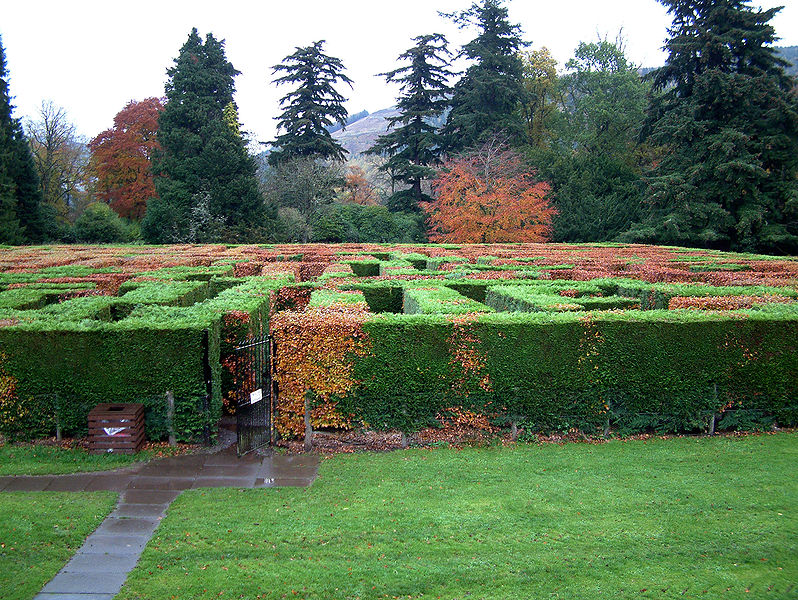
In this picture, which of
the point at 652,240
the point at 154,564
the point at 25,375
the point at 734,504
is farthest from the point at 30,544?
the point at 652,240

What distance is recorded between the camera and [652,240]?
35.2 meters

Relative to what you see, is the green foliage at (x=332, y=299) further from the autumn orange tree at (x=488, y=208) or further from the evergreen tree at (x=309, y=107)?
the evergreen tree at (x=309, y=107)

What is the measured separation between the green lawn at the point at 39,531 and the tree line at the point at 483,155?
2884 cm

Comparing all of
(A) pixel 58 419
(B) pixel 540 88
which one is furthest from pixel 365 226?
(A) pixel 58 419

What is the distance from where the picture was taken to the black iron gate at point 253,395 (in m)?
8.63

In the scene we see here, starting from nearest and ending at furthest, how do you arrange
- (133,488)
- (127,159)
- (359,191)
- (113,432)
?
(133,488), (113,432), (127,159), (359,191)

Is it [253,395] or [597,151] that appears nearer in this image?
[253,395]

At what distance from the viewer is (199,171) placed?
3894 centimetres

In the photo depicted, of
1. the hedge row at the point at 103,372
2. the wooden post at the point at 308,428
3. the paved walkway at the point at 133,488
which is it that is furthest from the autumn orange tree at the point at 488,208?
the paved walkway at the point at 133,488

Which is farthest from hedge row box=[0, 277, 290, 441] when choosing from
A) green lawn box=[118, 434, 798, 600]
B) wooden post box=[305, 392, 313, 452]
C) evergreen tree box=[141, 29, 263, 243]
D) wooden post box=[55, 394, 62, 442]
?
evergreen tree box=[141, 29, 263, 243]

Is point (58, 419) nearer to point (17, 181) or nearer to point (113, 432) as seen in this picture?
point (113, 432)

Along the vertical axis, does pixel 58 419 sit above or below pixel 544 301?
below

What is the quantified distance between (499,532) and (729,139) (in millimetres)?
33462

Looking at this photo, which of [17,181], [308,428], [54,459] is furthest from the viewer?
[17,181]
